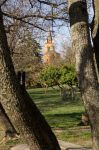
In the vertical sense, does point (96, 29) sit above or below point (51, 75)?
above

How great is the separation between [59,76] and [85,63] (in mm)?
35066

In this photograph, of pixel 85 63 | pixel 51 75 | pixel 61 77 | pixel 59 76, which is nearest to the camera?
pixel 85 63

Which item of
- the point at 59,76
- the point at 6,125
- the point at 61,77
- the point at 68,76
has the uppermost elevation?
the point at 6,125

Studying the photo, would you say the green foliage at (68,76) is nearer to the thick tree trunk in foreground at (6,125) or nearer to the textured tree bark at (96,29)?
the thick tree trunk in foreground at (6,125)

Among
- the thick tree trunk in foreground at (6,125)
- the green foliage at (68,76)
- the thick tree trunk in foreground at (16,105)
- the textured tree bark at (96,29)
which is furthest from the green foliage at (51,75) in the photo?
the thick tree trunk in foreground at (16,105)

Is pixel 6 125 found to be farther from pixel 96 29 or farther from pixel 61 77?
pixel 61 77

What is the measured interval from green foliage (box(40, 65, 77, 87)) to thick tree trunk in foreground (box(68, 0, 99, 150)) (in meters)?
29.3

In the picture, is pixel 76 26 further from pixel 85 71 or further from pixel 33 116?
pixel 33 116

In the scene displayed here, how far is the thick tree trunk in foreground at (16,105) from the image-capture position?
6.41 metres

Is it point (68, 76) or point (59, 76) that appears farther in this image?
point (59, 76)

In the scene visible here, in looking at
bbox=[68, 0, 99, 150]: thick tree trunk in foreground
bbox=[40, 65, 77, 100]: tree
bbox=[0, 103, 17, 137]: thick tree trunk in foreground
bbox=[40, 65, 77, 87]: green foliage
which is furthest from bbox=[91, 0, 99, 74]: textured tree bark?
bbox=[40, 65, 77, 100]: tree

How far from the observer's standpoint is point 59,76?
139ft

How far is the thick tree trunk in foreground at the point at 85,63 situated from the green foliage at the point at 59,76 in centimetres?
2928

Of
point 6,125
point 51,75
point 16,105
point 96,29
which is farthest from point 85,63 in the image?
point 51,75
